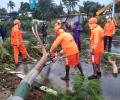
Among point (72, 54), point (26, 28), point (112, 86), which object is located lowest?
point (26, 28)

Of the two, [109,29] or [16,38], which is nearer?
[16,38]

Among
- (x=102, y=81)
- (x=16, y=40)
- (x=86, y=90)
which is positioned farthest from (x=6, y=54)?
(x=86, y=90)

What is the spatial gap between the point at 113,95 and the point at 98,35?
2.38m

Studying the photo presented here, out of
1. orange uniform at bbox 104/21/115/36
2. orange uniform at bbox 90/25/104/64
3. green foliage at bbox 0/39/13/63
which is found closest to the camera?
orange uniform at bbox 90/25/104/64

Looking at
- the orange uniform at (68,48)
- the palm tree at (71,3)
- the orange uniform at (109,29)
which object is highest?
the orange uniform at (68,48)

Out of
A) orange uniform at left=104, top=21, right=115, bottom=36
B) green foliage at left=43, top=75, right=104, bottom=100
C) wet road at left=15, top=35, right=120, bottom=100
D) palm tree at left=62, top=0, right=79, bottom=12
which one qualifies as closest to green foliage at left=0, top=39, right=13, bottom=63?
wet road at left=15, top=35, right=120, bottom=100

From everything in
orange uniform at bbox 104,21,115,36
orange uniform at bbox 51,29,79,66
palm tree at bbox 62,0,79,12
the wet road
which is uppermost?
orange uniform at bbox 51,29,79,66

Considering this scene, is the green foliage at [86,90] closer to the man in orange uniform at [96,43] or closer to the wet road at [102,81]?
the wet road at [102,81]

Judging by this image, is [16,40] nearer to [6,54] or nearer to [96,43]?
[6,54]

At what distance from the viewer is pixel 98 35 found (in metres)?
10.6

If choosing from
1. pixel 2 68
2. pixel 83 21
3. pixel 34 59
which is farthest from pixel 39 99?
pixel 83 21

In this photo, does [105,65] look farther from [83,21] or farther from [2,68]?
[83,21]

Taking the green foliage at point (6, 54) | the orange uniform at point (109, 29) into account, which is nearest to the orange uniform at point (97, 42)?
the green foliage at point (6, 54)

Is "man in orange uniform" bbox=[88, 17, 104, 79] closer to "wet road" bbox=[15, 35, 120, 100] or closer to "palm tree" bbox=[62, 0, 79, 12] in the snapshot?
"wet road" bbox=[15, 35, 120, 100]
